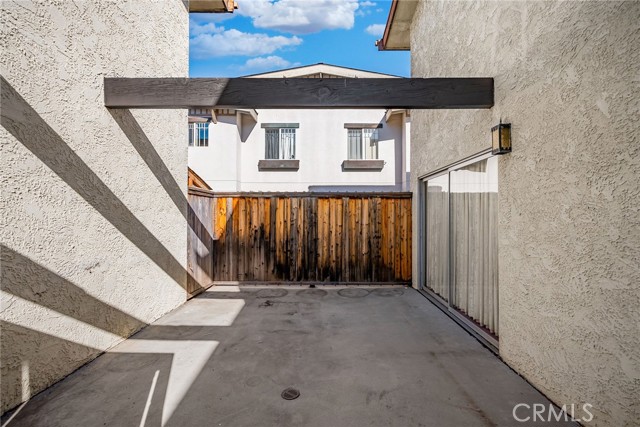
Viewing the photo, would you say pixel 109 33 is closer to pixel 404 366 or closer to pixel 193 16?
pixel 193 16

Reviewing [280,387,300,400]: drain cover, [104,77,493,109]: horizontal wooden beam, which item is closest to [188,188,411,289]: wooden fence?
[104,77,493,109]: horizontal wooden beam

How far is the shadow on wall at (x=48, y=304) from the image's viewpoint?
2203 millimetres

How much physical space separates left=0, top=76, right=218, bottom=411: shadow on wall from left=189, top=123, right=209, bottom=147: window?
739cm

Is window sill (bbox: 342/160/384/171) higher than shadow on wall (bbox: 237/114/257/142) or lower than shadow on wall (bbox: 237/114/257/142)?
lower

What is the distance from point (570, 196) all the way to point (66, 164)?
4250mm

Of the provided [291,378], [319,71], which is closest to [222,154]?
[319,71]

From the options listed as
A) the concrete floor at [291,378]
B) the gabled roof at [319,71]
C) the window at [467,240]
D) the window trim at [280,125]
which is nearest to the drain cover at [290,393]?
the concrete floor at [291,378]

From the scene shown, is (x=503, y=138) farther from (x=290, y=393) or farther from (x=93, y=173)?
(x=93, y=173)

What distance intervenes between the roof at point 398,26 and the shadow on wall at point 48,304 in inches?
211

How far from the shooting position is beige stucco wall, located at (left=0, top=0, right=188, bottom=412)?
2.25 meters

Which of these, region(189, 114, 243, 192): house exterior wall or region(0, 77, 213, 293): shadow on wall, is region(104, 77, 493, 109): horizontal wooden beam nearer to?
region(0, 77, 213, 293): shadow on wall

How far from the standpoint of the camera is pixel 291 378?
2662 mm

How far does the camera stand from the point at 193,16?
6.23m

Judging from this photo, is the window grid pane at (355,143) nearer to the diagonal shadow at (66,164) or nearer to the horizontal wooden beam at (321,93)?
the horizontal wooden beam at (321,93)
